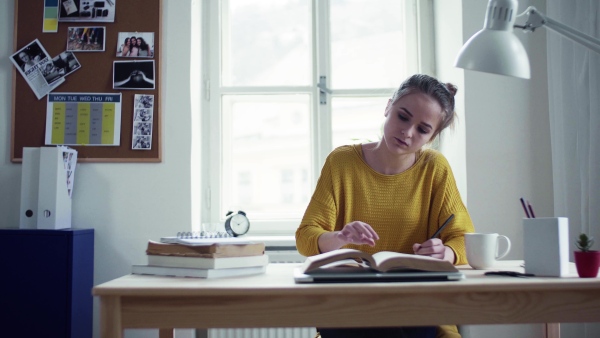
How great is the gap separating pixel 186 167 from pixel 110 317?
1649mm

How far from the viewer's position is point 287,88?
2.98 m

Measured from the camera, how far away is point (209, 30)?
A: 297cm

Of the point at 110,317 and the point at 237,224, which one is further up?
the point at 237,224

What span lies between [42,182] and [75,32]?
0.73m

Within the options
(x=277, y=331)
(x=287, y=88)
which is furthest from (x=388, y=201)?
(x=287, y=88)

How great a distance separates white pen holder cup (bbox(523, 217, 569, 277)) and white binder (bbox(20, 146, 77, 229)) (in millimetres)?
1920

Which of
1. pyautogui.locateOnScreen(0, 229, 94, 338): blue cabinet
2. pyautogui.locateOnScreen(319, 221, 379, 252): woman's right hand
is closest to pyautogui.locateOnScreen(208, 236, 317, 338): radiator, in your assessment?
pyautogui.locateOnScreen(0, 229, 94, 338): blue cabinet

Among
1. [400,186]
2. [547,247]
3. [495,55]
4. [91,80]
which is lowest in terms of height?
[547,247]

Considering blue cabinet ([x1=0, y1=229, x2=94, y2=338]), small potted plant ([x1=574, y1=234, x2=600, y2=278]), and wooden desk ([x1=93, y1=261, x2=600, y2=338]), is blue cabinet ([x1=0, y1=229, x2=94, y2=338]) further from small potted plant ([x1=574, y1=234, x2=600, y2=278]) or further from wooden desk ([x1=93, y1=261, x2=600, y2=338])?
small potted plant ([x1=574, y1=234, x2=600, y2=278])

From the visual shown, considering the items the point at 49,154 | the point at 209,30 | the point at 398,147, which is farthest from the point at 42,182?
the point at 398,147

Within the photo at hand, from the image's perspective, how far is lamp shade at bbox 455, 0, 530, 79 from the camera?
4.10 ft

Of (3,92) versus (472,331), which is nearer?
(472,331)

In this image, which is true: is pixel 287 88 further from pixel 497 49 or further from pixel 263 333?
pixel 497 49

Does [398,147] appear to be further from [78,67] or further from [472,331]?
[78,67]
